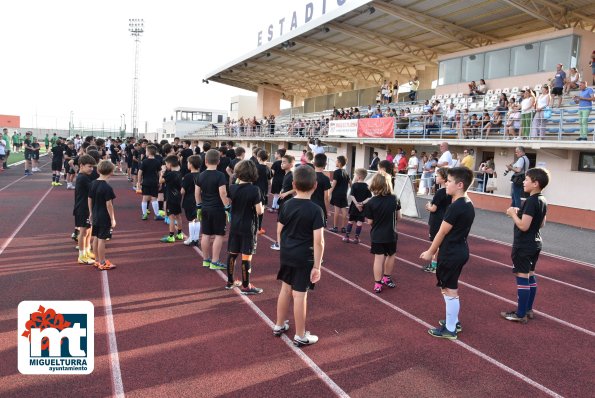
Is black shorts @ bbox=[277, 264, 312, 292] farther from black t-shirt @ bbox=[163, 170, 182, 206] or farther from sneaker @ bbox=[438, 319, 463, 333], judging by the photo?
black t-shirt @ bbox=[163, 170, 182, 206]

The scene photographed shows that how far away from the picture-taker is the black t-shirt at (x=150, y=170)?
35.8ft

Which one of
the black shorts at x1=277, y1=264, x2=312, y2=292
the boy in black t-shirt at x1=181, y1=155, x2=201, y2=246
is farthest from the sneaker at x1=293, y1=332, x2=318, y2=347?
the boy in black t-shirt at x1=181, y1=155, x2=201, y2=246

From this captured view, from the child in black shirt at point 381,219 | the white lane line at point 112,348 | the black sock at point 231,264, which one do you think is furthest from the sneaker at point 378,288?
the white lane line at point 112,348

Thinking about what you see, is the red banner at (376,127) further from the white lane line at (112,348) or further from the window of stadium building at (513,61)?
the white lane line at (112,348)

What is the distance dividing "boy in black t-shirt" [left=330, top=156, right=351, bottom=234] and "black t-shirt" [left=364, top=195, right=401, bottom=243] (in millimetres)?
3198

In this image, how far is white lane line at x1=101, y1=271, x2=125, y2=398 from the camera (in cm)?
382

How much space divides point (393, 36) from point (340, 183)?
18908mm

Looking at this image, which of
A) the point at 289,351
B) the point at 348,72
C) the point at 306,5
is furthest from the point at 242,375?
the point at 348,72

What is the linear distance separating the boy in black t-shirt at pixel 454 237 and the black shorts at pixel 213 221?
334cm

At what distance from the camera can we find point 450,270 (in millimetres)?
4852

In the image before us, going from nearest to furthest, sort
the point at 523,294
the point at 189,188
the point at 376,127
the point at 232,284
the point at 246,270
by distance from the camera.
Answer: the point at 523,294 < the point at 246,270 < the point at 232,284 < the point at 189,188 < the point at 376,127

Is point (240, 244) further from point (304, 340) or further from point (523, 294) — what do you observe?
point (523, 294)

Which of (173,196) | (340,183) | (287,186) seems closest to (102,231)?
(173,196)

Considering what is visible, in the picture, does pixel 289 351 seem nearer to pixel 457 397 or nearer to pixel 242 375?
pixel 242 375
